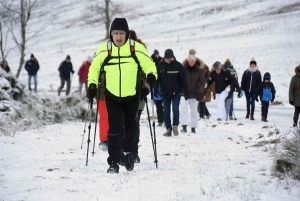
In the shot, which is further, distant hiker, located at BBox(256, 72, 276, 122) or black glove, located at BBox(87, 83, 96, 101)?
distant hiker, located at BBox(256, 72, 276, 122)

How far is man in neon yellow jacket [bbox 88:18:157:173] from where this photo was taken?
5836mm

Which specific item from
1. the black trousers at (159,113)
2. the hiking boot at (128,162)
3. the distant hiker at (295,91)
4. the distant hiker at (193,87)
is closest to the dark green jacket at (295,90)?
the distant hiker at (295,91)

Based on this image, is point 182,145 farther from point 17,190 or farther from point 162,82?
point 17,190

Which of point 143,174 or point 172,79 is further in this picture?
point 172,79

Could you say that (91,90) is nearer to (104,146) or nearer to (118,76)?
(118,76)

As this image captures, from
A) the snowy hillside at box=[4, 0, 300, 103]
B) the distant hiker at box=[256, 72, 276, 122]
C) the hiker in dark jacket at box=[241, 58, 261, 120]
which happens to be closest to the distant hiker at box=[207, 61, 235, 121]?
the distant hiker at box=[256, 72, 276, 122]

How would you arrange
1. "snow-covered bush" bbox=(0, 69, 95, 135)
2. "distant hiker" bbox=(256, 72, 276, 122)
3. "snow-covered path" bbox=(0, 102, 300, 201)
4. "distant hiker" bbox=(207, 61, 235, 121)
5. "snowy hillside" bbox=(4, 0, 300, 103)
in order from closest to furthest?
"snow-covered path" bbox=(0, 102, 300, 201)
"snow-covered bush" bbox=(0, 69, 95, 135)
"distant hiker" bbox=(207, 61, 235, 121)
"distant hiker" bbox=(256, 72, 276, 122)
"snowy hillside" bbox=(4, 0, 300, 103)

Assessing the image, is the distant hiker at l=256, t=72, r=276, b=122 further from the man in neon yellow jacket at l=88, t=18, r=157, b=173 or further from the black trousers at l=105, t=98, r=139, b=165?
the man in neon yellow jacket at l=88, t=18, r=157, b=173

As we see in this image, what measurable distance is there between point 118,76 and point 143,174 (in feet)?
4.65

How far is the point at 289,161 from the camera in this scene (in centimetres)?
487

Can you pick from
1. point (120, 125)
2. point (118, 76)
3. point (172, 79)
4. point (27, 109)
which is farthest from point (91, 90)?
point (27, 109)

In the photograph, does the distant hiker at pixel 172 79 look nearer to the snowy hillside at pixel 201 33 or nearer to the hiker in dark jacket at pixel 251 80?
the hiker in dark jacket at pixel 251 80

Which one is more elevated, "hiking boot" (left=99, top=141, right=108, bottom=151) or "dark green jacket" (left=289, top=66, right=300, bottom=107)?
"dark green jacket" (left=289, top=66, right=300, bottom=107)

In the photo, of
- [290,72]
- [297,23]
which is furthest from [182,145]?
[297,23]
